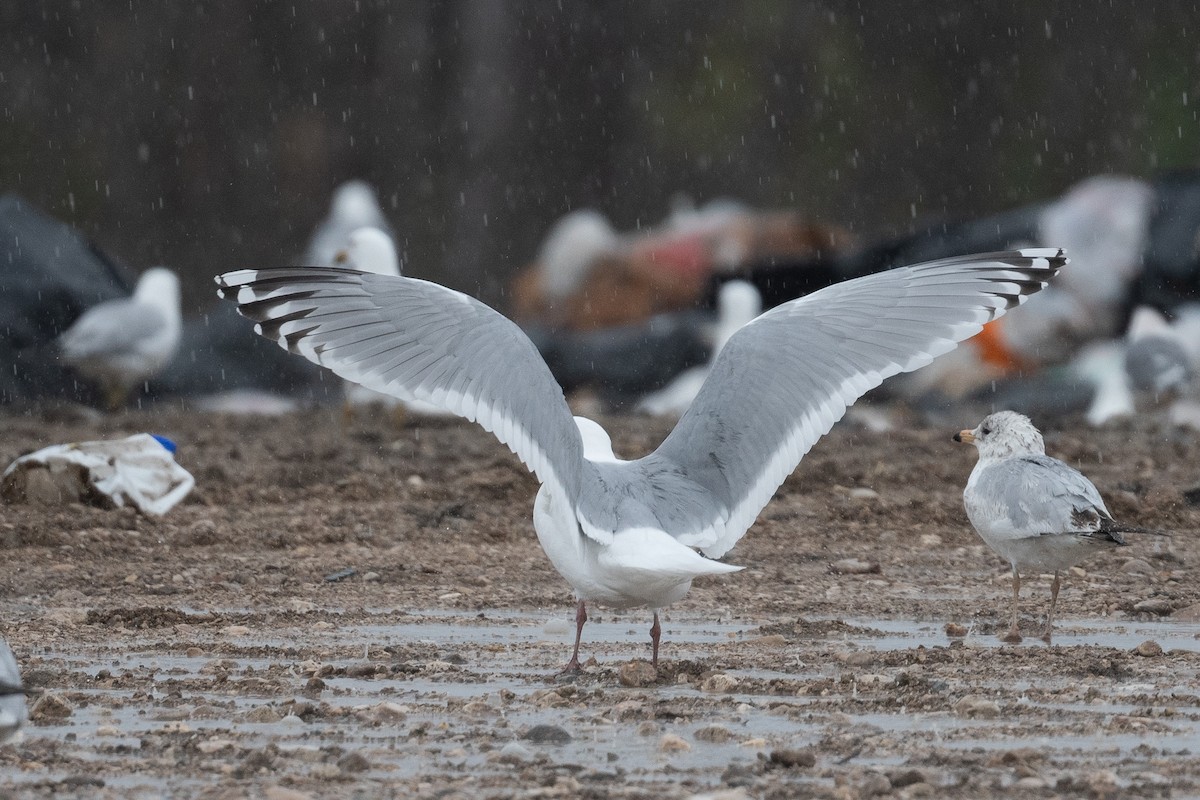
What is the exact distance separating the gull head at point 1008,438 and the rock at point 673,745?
7.35ft

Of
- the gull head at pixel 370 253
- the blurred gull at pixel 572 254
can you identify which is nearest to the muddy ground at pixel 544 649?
the gull head at pixel 370 253

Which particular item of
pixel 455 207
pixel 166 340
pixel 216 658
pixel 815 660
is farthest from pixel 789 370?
pixel 455 207

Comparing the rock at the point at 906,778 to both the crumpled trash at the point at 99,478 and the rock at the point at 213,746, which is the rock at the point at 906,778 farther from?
the crumpled trash at the point at 99,478

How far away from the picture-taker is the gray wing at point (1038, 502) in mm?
5227

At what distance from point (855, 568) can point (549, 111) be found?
37.7 feet

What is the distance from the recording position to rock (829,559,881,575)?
6355 millimetres

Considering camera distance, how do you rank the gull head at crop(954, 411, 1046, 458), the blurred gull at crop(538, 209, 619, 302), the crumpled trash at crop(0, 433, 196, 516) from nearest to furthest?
the gull head at crop(954, 411, 1046, 458), the crumpled trash at crop(0, 433, 196, 516), the blurred gull at crop(538, 209, 619, 302)

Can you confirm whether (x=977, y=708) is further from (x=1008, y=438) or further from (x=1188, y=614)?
(x=1008, y=438)

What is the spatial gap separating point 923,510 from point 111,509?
3.03 metres

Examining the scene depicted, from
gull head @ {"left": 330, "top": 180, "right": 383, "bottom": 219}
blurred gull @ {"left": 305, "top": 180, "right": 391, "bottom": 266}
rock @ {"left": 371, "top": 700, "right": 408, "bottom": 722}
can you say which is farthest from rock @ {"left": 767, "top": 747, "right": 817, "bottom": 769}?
gull head @ {"left": 330, "top": 180, "right": 383, "bottom": 219}

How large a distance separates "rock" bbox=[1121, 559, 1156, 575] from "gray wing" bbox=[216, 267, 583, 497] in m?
2.39

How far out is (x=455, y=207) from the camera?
1617 cm

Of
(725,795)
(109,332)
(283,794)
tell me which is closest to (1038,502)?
(725,795)

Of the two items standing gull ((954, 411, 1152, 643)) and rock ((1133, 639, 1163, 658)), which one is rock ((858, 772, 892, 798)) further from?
standing gull ((954, 411, 1152, 643))
